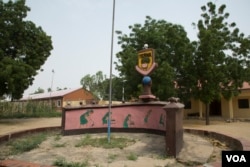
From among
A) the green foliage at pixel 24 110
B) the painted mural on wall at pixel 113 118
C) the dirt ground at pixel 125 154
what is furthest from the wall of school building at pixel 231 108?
the green foliage at pixel 24 110

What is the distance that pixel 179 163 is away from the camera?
574 cm

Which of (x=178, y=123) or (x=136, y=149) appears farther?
(x=136, y=149)

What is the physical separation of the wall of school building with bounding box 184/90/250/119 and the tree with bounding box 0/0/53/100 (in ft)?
52.7

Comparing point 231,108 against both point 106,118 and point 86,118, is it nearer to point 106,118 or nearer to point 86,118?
point 106,118

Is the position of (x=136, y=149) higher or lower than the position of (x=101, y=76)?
lower

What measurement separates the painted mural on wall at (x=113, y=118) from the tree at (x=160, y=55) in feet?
21.5

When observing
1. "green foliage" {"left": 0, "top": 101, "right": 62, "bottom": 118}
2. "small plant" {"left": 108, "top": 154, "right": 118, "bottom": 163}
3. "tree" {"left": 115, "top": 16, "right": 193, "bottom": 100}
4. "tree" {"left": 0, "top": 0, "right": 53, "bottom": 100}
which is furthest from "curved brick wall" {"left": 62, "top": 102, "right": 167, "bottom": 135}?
"green foliage" {"left": 0, "top": 101, "right": 62, "bottom": 118}

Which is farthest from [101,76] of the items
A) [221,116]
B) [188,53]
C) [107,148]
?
[107,148]

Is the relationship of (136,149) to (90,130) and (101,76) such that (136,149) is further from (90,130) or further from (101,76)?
(101,76)

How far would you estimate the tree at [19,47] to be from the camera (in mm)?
17391

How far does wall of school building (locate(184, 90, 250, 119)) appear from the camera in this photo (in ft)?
75.3

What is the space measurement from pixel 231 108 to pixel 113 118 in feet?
53.8

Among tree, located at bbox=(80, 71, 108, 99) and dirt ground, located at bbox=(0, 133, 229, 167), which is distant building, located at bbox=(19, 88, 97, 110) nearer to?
tree, located at bbox=(80, 71, 108, 99)

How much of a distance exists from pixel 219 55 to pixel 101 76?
42.0 meters
